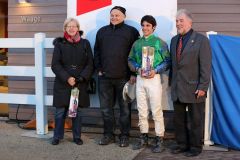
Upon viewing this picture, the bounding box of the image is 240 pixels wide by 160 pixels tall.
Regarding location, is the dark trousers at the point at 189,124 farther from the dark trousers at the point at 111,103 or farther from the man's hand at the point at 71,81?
the man's hand at the point at 71,81

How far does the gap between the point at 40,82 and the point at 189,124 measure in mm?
2418

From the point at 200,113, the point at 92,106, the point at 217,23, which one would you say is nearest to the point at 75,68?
the point at 92,106

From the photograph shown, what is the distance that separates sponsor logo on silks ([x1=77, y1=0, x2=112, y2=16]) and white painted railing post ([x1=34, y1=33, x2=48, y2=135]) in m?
0.69

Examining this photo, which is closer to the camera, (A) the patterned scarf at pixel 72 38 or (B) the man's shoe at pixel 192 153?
(B) the man's shoe at pixel 192 153

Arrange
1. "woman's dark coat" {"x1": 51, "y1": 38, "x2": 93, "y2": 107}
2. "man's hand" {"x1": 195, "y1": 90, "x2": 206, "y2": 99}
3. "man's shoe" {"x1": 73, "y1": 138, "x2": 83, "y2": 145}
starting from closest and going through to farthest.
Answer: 1. "man's hand" {"x1": 195, "y1": 90, "x2": 206, "y2": 99}
2. "woman's dark coat" {"x1": 51, "y1": 38, "x2": 93, "y2": 107}
3. "man's shoe" {"x1": 73, "y1": 138, "x2": 83, "y2": 145}

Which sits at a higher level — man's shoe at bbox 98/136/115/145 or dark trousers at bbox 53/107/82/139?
dark trousers at bbox 53/107/82/139

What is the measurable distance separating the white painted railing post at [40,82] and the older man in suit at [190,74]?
2.10m

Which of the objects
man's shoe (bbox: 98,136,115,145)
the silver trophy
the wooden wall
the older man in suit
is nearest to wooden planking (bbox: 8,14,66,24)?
the wooden wall

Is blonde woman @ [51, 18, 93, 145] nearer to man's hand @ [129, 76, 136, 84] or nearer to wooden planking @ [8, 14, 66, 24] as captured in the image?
man's hand @ [129, 76, 136, 84]

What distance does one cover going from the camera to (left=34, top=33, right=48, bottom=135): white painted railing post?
658cm

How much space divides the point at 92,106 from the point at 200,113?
1.84 metres

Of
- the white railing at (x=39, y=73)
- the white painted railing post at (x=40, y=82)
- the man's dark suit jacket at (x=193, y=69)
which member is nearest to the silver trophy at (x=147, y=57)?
the man's dark suit jacket at (x=193, y=69)

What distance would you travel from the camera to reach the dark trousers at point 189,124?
5.43m

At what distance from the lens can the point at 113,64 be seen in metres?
5.88
